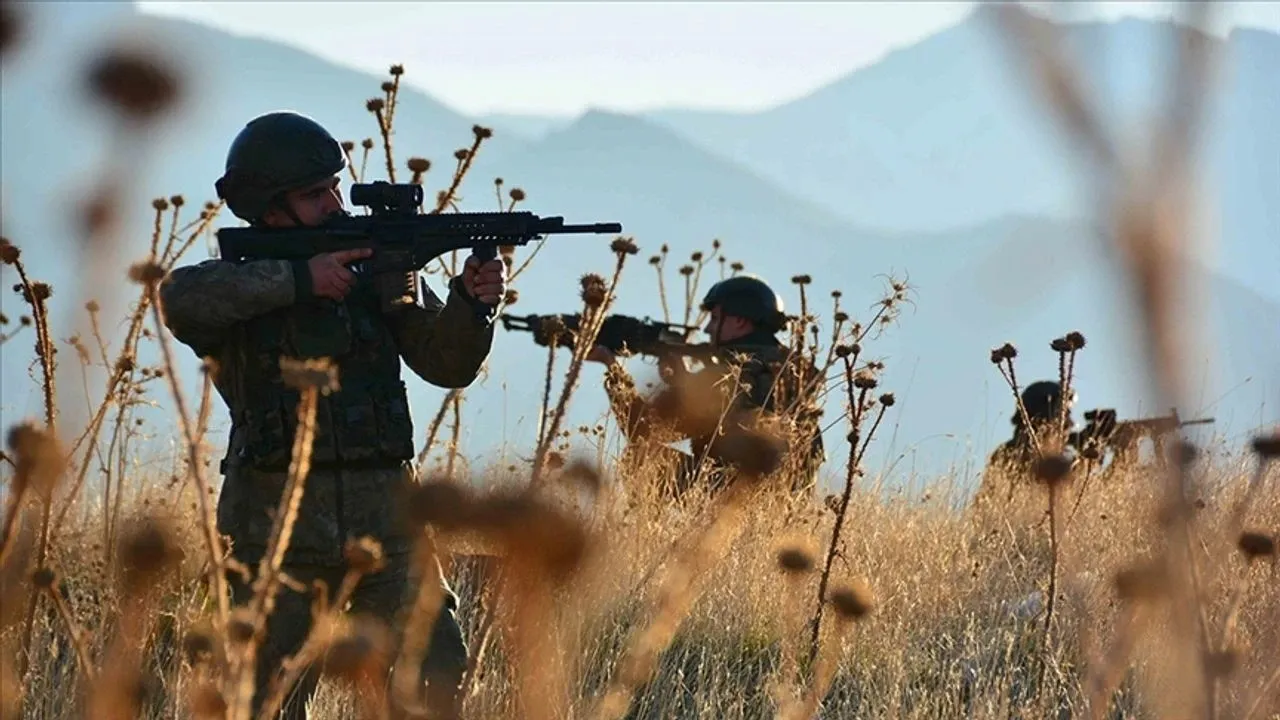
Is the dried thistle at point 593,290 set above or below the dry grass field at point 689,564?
above

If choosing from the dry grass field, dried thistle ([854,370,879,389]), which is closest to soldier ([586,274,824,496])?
the dry grass field

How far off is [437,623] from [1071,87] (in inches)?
111

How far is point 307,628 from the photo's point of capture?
3240mm

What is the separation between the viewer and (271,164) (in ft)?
11.1

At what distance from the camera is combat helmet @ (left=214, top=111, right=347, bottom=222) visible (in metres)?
3.38

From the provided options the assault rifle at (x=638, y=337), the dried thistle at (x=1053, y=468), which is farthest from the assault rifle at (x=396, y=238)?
the assault rifle at (x=638, y=337)

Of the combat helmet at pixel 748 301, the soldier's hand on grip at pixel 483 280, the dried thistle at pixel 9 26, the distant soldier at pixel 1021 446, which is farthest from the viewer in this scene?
the combat helmet at pixel 748 301

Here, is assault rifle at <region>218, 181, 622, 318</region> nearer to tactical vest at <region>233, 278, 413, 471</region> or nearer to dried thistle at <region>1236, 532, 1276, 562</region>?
tactical vest at <region>233, 278, 413, 471</region>

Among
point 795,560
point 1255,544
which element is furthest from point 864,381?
point 795,560

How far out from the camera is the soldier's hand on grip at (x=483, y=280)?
327 cm

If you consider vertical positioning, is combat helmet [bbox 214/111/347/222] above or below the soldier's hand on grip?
above

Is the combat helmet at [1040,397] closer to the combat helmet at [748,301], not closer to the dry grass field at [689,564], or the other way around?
the combat helmet at [748,301]

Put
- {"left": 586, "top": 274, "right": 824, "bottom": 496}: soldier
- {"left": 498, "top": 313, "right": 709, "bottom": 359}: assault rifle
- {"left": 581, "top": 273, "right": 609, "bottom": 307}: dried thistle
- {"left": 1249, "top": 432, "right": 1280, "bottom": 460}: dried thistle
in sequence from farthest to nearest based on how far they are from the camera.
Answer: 1. {"left": 498, "top": 313, "right": 709, "bottom": 359}: assault rifle
2. {"left": 586, "top": 274, "right": 824, "bottom": 496}: soldier
3. {"left": 581, "top": 273, "right": 609, "bottom": 307}: dried thistle
4. {"left": 1249, "top": 432, "right": 1280, "bottom": 460}: dried thistle

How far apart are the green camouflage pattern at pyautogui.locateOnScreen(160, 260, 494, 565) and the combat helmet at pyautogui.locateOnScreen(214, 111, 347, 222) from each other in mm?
203
